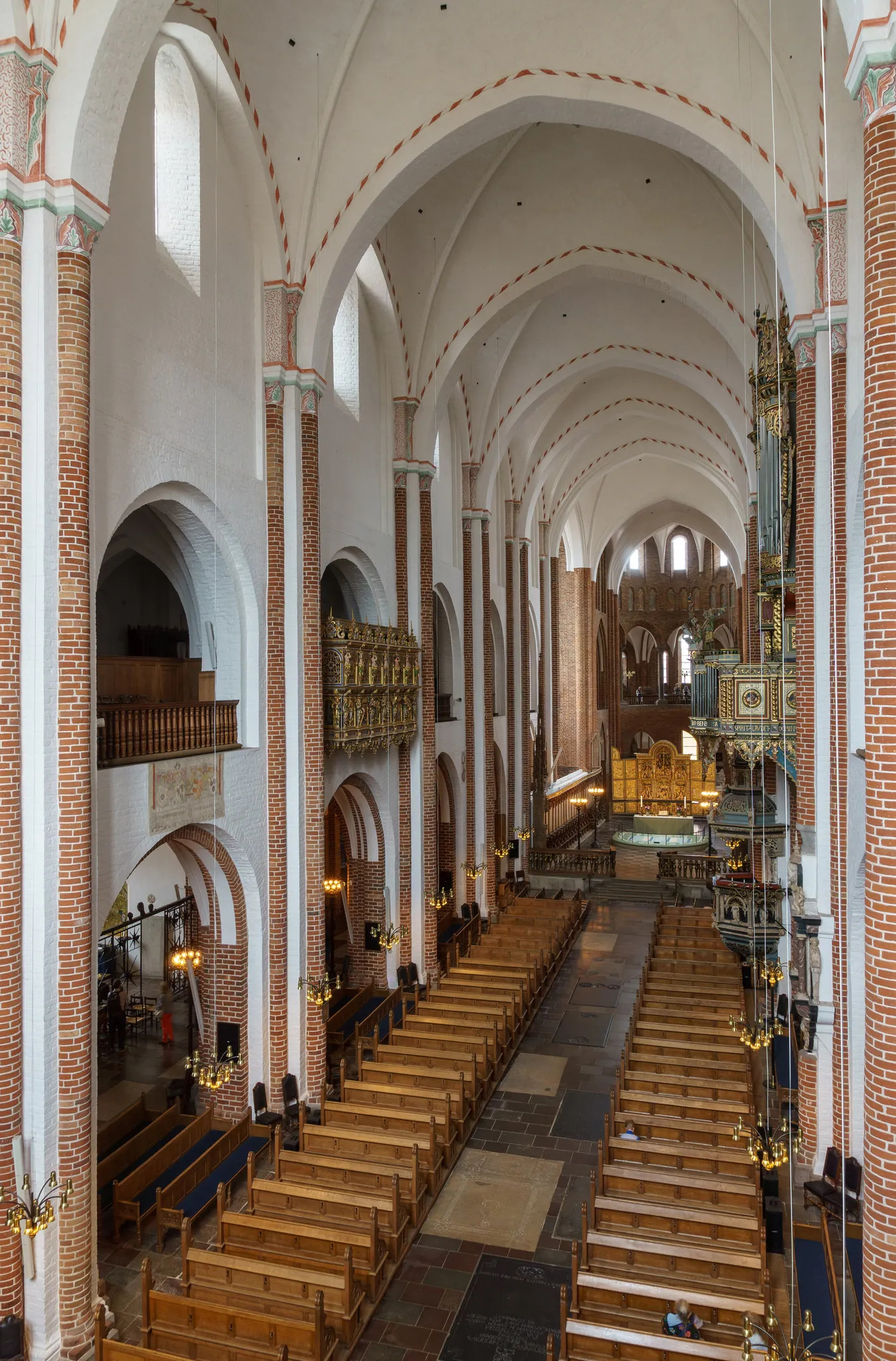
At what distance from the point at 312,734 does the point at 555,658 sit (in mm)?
24189

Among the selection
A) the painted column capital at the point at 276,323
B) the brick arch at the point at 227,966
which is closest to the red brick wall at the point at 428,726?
the painted column capital at the point at 276,323

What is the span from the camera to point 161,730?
35.3 feet

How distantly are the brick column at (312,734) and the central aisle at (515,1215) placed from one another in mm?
2701

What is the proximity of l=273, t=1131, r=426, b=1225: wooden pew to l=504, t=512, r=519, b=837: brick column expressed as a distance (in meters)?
17.2

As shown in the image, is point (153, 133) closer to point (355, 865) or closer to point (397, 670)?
point (397, 670)

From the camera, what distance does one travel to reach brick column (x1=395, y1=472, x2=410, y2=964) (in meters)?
18.2

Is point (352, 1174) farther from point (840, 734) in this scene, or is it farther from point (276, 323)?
point (276, 323)

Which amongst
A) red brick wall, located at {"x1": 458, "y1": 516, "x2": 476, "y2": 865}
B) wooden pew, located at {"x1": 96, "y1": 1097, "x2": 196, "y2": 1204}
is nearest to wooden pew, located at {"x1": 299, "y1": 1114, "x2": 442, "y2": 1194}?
wooden pew, located at {"x1": 96, "y1": 1097, "x2": 196, "y2": 1204}

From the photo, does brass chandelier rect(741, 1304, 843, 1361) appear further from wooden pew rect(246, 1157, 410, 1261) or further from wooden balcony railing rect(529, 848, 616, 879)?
wooden balcony railing rect(529, 848, 616, 879)

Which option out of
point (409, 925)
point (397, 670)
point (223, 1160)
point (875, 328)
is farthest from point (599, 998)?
point (875, 328)

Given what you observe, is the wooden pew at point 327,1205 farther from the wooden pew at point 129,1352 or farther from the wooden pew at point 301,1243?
the wooden pew at point 129,1352

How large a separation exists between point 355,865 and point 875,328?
1434 centimetres

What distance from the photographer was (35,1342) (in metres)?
7.82

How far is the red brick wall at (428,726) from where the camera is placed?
18.7 meters
